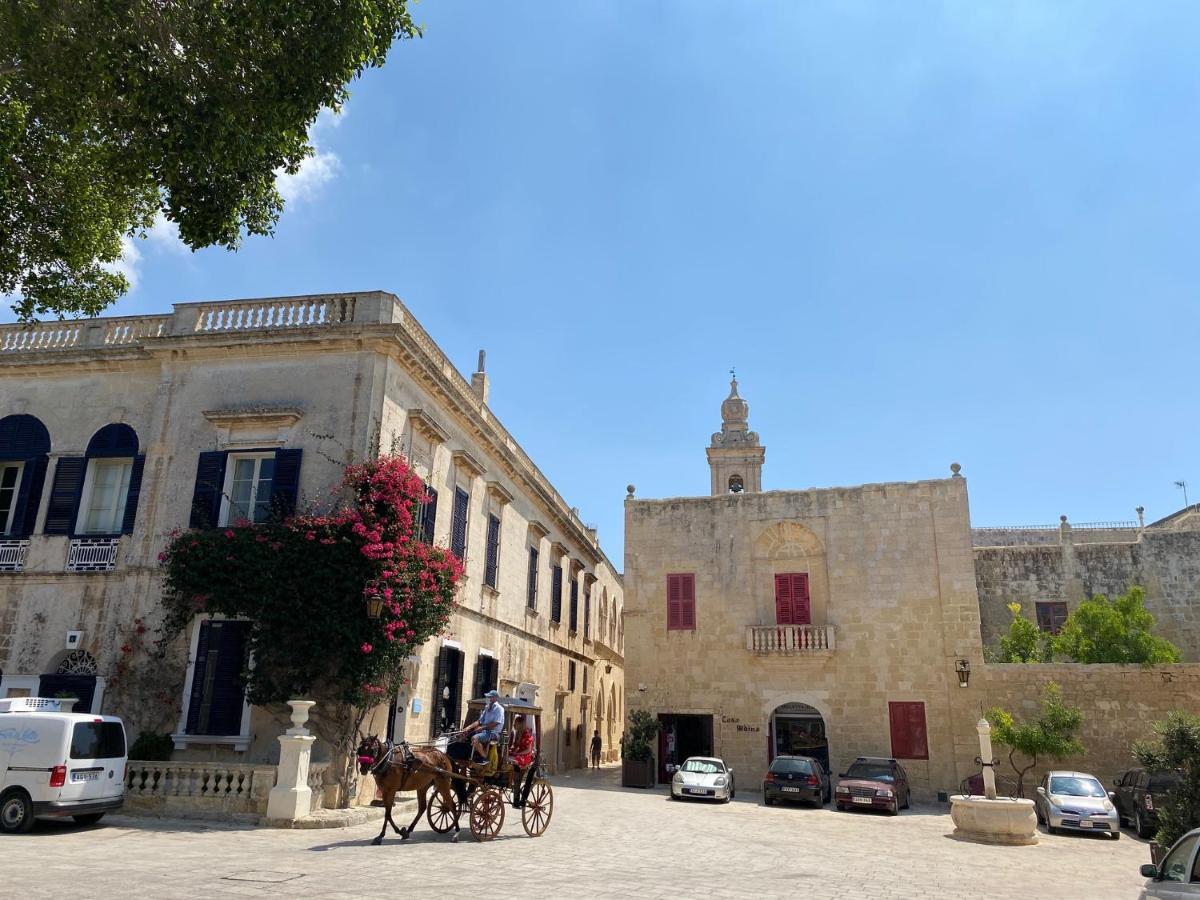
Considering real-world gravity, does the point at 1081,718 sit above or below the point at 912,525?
below

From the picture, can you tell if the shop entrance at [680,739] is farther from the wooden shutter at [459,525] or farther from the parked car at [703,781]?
the wooden shutter at [459,525]

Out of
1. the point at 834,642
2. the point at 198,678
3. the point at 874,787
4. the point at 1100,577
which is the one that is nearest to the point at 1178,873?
the point at 874,787

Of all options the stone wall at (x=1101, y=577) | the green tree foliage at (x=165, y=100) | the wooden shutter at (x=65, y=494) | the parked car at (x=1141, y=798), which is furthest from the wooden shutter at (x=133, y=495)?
the stone wall at (x=1101, y=577)

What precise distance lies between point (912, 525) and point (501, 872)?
19348 millimetres

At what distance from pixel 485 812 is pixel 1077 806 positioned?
1256cm

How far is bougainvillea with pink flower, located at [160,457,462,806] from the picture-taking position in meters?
14.6

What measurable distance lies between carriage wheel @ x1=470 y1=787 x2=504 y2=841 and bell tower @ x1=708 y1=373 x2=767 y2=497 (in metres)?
27.7

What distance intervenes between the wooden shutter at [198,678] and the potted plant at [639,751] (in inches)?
507

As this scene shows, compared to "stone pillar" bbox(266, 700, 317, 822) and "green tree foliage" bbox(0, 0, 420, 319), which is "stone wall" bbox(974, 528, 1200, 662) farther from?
"green tree foliage" bbox(0, 0, 420, 319)

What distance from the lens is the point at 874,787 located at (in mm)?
19688

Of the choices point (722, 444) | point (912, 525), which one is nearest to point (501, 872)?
point (912, 525)

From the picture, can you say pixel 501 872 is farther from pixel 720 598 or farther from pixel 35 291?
pixel 720 598

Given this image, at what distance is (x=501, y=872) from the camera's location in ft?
31.3

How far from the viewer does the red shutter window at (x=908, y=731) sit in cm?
2361
